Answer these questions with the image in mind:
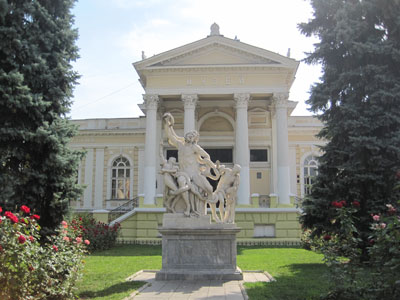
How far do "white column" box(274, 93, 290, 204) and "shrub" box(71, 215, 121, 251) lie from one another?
935cm

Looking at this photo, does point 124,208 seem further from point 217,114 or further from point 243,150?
point 243,150

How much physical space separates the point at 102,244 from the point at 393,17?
14351 mm

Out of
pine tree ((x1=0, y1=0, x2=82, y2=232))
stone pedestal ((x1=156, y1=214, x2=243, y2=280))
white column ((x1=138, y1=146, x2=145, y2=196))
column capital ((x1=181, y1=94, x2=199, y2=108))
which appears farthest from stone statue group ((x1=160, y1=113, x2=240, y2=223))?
white column ((x1=138, y1=146, x2=145, y2=196))

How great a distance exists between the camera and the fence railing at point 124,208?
2400 centimetres

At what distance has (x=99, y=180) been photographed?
29516mm

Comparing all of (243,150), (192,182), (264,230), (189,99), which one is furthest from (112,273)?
(189,99)

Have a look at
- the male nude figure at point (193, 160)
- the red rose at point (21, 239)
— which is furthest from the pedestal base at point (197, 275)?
the red rose at point (21, 239)

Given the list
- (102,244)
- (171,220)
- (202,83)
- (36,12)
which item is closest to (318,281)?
(171,220)

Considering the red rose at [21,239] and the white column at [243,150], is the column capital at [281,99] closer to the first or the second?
the white column at [243,150]

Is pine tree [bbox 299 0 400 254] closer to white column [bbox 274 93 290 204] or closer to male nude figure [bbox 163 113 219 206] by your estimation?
male nude figure [bbox 163 113 219 206]

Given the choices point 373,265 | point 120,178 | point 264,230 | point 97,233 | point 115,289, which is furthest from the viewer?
point 120,178

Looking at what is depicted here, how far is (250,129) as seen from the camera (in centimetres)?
2812

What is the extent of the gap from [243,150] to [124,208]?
31.0 feet

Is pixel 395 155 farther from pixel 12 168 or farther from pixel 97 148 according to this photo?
pixel 97 148
